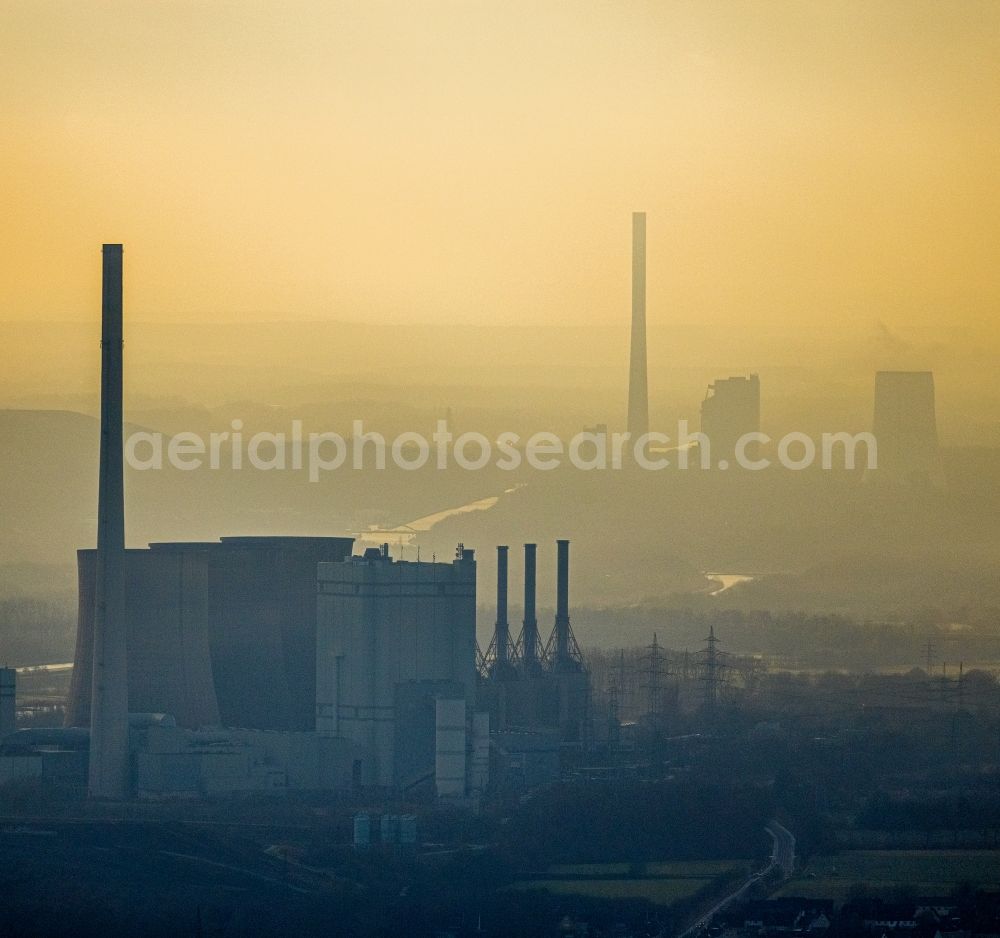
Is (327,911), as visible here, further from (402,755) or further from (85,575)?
(85,575)

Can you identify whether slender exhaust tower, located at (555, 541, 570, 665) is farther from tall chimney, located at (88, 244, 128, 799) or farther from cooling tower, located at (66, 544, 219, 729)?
tall chimney, located at (88, 244, 128, 799)

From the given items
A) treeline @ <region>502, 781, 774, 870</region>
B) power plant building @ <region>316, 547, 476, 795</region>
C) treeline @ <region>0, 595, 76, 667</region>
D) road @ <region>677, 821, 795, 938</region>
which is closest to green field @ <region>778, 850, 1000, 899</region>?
road @ <region>677, 821, 795, 938</region>

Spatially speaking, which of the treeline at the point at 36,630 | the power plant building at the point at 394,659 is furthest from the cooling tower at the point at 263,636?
the treeline at the point at 36,630

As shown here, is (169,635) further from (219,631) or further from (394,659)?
(394,659)

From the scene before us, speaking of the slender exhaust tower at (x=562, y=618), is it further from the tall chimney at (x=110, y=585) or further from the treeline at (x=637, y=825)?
the tall chimney at (x=110, y=585)

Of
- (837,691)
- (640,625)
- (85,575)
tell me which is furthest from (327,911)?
(640,625)

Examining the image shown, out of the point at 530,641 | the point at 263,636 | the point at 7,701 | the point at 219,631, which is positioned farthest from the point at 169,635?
the point at 530,641
